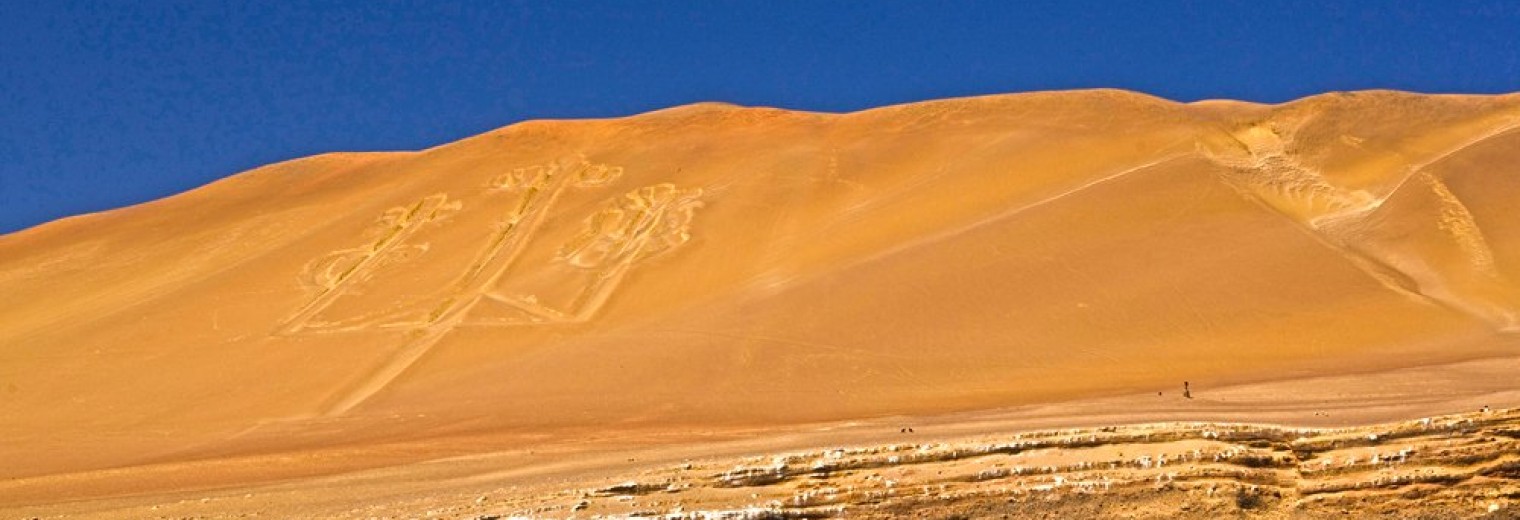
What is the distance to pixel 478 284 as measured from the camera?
95.6 ft

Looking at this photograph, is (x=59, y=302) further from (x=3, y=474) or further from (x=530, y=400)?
(x=530, y=400)

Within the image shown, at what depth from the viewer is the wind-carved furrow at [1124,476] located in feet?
46.8

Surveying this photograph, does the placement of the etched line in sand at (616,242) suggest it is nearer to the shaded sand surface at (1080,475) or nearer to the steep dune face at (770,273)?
the steep dune face at (770,273)

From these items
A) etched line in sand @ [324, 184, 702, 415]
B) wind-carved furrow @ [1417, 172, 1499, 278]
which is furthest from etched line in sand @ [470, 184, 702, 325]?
wind-carved furrow @ [1417, 172, 1499, 278]

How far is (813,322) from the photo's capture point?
82.8ft

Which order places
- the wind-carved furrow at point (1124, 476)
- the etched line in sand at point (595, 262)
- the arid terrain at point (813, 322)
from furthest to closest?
the etched line in sand at point (595, 262)
the arid terrain at point (813, 322)
the wind-carved furrow at point (1124, 476)

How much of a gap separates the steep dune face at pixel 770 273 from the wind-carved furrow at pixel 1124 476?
5941mm

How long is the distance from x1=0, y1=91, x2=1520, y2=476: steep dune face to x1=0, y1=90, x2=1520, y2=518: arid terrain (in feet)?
0.29

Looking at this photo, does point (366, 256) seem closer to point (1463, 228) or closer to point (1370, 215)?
point (1370, 215)

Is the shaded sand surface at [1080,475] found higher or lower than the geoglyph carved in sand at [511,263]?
lower

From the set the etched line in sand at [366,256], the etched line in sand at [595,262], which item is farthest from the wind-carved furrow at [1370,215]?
the etched line in sand at [366,256]

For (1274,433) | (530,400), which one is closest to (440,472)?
(530,400)

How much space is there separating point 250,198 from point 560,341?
547 inches

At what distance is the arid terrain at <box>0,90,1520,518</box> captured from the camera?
14.8 m
